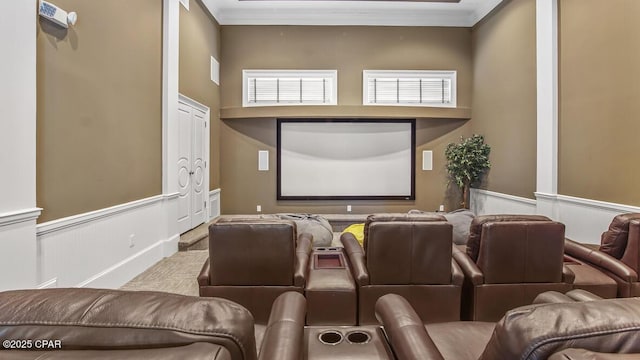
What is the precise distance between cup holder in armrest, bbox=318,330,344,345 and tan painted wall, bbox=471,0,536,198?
14.9 feet

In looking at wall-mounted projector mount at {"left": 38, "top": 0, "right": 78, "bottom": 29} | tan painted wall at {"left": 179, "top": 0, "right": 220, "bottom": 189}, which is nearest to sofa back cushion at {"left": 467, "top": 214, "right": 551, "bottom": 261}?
wall-mounted projector mount at {"left": 38, "top": 0, "right": 78, "bottom": 29}

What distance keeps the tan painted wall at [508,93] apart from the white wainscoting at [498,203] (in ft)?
0.35

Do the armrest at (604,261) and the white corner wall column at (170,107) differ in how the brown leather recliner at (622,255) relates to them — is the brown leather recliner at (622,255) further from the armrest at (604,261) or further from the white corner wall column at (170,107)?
the white corner wall column at (170,107)

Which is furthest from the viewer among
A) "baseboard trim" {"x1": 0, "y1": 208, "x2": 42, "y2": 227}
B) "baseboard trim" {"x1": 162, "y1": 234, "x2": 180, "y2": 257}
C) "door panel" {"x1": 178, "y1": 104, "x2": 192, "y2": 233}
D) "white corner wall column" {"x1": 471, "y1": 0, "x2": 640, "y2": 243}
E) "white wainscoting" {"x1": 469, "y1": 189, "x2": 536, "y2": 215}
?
"white wainscoting" {"x1": 469, "y1": 189, "x2": 536, "y2": 215}

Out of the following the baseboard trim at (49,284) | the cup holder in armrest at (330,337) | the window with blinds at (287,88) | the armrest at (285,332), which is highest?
the window with blinds at (287,88)

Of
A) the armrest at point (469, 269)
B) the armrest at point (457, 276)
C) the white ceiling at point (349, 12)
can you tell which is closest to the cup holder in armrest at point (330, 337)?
the armrest at point (457, 276)

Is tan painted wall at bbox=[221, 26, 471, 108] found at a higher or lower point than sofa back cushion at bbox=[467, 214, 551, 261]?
higher

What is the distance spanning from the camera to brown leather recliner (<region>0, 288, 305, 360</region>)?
622 mm

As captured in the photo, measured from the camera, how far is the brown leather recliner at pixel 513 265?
2.19 m

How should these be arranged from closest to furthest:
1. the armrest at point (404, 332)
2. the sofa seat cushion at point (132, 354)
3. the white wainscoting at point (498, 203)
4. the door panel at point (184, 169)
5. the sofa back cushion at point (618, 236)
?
1. the sofa seat cushion at point (132, 354)
2. the armrest at point (404, 332)
3. the sofa back cushion at point (618, 236)
4. the door panel at point (184, 169)
5. the white wainscoting at point (498, 203)

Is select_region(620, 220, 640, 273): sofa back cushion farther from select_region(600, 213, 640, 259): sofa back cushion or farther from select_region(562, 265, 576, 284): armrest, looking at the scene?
select_region(562, 265, 576, 284): armrest

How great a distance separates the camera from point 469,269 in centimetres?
229

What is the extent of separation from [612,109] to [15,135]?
541 cm

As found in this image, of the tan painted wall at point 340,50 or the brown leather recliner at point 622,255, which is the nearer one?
the brown leather recliner at point 622,255
